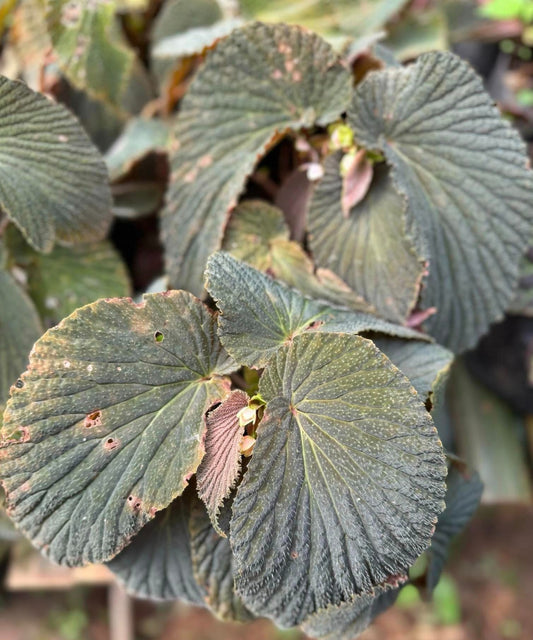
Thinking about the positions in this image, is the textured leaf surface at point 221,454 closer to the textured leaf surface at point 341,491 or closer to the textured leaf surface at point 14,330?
the textured leaf surface at point 341,491

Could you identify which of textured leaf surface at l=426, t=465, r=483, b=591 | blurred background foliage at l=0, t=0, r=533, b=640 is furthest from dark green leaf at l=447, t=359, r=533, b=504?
textured leaf surface at l=426, t=465, r=483, b=591

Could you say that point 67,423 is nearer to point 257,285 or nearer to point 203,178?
point 257,285

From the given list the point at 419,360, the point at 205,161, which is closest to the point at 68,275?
the point at 205,161

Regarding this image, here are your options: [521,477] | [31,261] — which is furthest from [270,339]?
[521,477]

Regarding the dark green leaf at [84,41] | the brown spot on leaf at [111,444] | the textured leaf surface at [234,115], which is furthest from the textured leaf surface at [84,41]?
the brown spot on leaf at [111,444]

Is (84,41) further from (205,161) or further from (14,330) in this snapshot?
(14,330)
